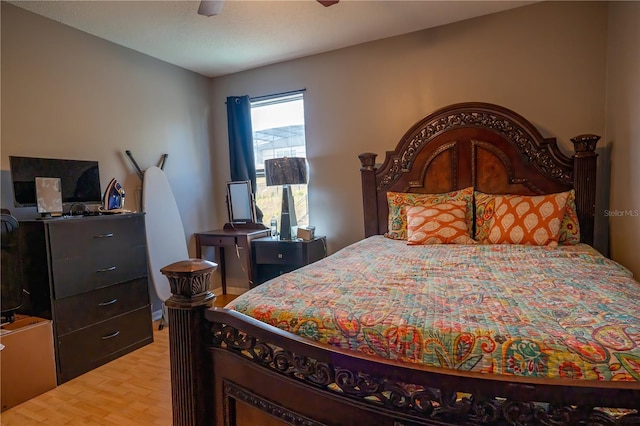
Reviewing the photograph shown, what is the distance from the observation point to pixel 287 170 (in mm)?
3439

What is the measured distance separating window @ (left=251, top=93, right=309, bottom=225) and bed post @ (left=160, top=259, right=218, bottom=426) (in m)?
2.58

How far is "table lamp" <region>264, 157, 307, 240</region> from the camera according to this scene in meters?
3.44

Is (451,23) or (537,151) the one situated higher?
(451,23)

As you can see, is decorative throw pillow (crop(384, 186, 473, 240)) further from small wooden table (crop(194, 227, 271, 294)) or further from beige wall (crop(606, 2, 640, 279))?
small wooden table (crop(194, 227, 271, 294))

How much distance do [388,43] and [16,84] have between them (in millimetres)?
2898

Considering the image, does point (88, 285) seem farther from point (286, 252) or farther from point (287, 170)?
point (287, 170)

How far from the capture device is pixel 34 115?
2547 millimetres

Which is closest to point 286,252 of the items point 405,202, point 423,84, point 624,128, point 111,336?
point 405,202

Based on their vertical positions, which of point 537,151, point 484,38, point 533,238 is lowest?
point 533,238

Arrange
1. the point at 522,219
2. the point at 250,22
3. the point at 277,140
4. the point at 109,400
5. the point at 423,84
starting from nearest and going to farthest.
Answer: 1. the point at 109,400
2. the point at 522,219
3. the point at 250,22
4. the point at 423,84
5. the point at 277,140

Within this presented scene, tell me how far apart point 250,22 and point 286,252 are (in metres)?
1.96

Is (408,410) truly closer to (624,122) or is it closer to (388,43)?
(624,122)

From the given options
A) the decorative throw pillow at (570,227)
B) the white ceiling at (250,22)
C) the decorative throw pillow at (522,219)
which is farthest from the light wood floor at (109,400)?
the decorative throw pillow at (570,227)

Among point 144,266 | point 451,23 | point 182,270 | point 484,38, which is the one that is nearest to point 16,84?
point 144,266
